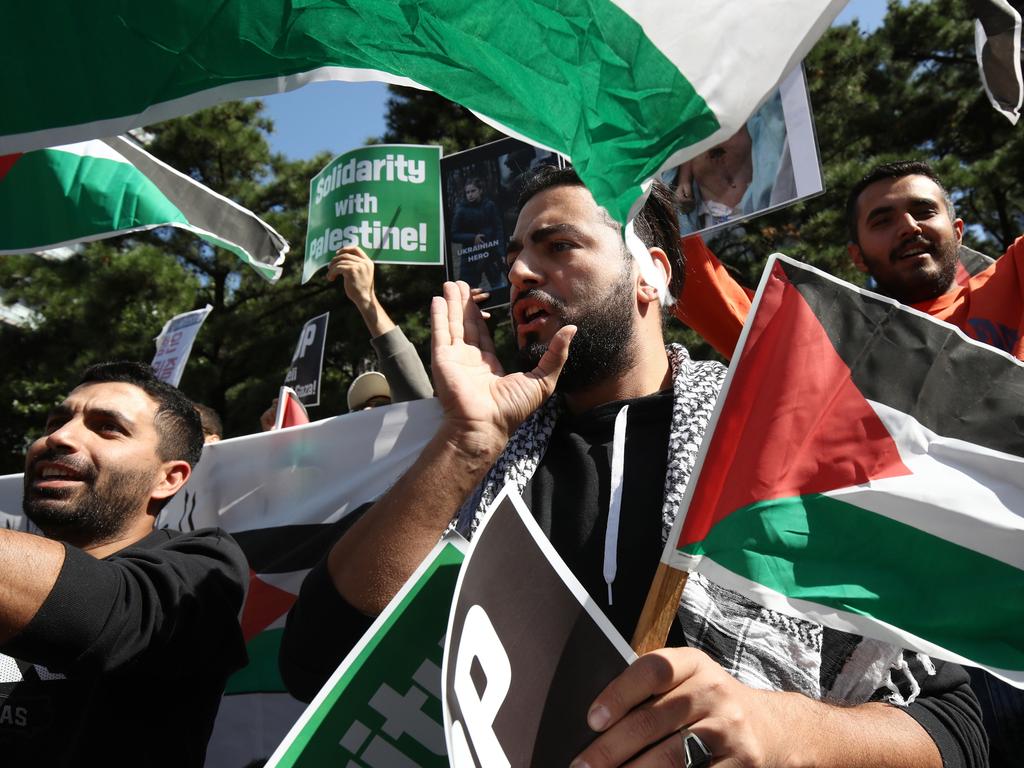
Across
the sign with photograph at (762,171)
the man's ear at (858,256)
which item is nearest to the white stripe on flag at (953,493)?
the sign with photograph at (762,171)

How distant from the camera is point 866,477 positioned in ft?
4.56

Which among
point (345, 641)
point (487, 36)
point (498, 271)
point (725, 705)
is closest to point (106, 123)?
point (487, 36)

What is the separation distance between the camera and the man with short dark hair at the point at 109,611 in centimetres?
162

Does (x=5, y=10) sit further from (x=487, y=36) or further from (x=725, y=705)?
(x=725, y=705)

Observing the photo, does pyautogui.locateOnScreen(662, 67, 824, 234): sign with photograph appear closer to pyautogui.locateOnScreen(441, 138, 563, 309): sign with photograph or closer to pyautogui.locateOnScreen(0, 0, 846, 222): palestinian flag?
pyautogui.locateOnScreen(441, 138, 563, 309): sign with photograph

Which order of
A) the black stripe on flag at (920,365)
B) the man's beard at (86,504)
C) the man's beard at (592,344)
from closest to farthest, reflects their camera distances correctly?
1. the black stripe on flag at (920,365)
2. the man's beard at (592,344)
3. the man's beard at (86,504)

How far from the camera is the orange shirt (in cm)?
243

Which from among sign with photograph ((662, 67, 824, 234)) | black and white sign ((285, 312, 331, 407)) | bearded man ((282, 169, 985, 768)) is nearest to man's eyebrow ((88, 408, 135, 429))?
bearded man ((282, 169, 985, 768))

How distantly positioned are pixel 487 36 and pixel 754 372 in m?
0.72

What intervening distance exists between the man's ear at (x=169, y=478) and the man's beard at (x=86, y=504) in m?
0.08

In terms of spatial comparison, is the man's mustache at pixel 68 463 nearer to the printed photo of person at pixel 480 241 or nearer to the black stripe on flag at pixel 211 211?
the black stripe on flag at pixel 211 211

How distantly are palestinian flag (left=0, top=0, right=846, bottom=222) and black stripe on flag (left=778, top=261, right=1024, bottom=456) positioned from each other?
31 centimetres

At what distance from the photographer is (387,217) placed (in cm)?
428

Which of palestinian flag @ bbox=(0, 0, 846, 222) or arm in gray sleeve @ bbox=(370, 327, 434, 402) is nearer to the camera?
palestinian flag @ bbox=(0, 0, 846, 222)
